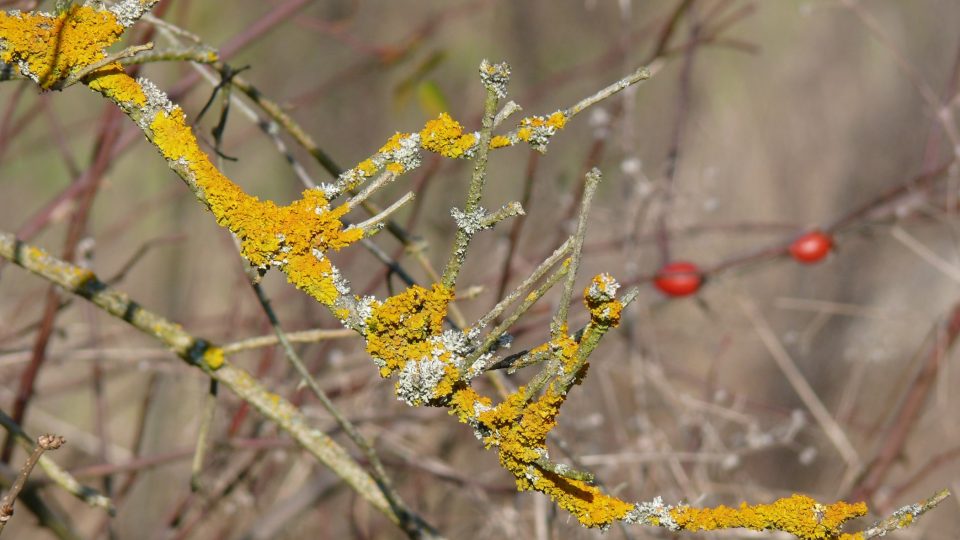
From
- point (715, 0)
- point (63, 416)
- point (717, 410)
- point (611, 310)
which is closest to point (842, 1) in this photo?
point (717, 410)

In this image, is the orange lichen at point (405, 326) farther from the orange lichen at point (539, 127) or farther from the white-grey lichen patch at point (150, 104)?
the white-grey lichen patch at point (150, 104)

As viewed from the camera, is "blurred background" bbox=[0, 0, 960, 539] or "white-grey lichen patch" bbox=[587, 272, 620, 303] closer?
"white-grey lichen patch" bbox=[587, 272, 620, 303]

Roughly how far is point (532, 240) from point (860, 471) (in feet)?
3.60

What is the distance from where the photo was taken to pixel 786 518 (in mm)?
729

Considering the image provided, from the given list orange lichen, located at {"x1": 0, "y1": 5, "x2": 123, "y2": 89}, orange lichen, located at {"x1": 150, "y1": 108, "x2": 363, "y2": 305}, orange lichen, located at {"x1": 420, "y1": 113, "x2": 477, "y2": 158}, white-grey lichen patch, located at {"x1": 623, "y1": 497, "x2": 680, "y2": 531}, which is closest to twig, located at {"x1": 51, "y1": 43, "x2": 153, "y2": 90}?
orange lichen, located at {"x1": 0, "y1": 5, "x2": 123, "y2": 89}

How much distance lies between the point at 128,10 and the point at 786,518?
726 millimetres

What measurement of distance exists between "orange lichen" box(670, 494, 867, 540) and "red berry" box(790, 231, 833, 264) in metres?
1.07

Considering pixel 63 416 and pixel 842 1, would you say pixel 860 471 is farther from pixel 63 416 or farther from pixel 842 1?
pixel 63 416

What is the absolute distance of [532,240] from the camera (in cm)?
249

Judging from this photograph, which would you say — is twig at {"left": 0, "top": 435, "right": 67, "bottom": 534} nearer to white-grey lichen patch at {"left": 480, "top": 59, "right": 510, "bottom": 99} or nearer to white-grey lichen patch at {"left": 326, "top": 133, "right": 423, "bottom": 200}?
white-grey lichen patch at {"left": 326, "top": 133, "right": 423, "bottom": 200}

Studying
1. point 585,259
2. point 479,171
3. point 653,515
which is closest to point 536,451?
point 653,515

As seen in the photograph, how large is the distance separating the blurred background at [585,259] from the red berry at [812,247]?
0.04 m

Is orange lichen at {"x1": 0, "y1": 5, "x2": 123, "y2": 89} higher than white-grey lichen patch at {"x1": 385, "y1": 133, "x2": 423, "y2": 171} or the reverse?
the reverse

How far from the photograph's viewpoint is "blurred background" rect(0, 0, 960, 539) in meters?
1.62
